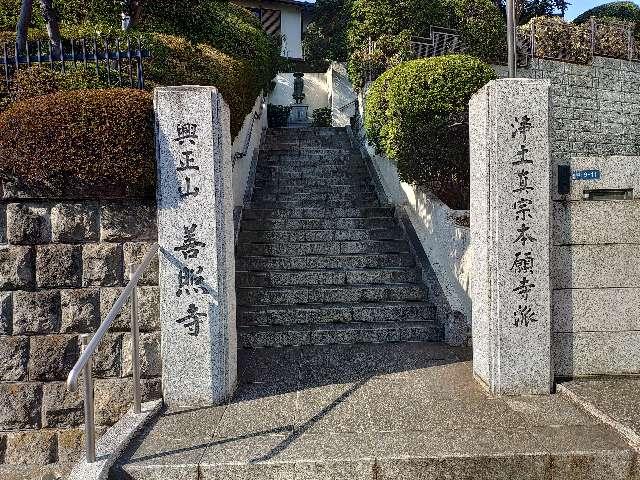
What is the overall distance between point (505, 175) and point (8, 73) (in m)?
4.93

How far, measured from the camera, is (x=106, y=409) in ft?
14.1

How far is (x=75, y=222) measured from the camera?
4254 millimetres

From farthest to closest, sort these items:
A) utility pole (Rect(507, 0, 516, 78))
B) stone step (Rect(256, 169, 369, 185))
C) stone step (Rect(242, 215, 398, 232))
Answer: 1. stone step (Rect(256, 169, 369, 185))
2. utility pole (Rect(507, 0, 516, 78))
3. stone step (Rect(242, 215, 398, 232))

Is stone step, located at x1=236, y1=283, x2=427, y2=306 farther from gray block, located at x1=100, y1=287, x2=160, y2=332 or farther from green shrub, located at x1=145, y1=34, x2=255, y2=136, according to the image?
green shrub, located at x1=145, y1=34, x2=255, y2=136

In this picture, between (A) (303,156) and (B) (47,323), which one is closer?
(B) (47,323)

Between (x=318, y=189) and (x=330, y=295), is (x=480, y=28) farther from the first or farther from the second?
(x=330, y=295)

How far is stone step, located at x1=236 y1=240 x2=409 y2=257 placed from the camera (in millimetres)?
6941

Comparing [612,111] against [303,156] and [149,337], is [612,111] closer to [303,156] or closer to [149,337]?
[303,156]

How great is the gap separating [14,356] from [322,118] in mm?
11475

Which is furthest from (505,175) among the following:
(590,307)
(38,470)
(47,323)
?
(38,470)

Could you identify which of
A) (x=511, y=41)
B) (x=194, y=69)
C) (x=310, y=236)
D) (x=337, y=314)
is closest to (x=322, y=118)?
(x=511, y=41)

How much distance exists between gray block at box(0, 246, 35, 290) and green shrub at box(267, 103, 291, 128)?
10.6 m

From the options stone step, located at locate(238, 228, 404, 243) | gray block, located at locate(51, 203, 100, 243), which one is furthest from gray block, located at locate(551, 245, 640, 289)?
gray block, located at locate(51, 203, 100, 243)

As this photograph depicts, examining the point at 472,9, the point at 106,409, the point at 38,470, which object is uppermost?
the point at 472,9
